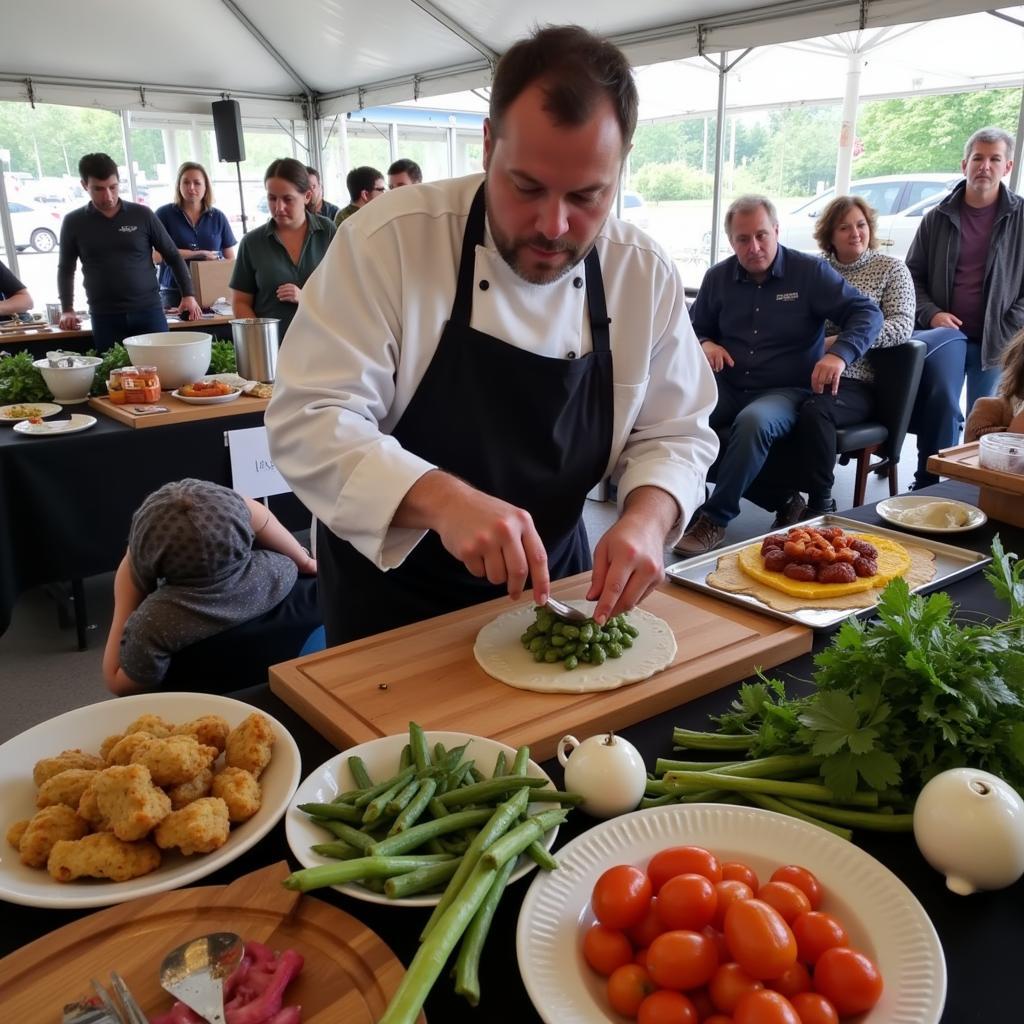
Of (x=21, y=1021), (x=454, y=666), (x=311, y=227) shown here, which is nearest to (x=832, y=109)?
(x=311, y=227)

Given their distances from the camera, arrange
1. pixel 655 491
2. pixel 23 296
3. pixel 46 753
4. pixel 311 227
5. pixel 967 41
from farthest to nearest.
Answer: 1. pixel 967 41
2. pixel 23 296
3. pixel 311 227
4. pixel 655 491
5. pixel 46 753

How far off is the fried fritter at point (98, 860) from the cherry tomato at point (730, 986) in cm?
58

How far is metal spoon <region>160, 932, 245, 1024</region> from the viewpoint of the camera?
709 millimetres

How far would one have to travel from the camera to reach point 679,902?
77 centimetres

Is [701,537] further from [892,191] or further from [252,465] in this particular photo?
[892,191]

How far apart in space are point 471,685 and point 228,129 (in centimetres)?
882

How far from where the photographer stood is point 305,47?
31.5 feet

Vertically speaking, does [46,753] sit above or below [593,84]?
below

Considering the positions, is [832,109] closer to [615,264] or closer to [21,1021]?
[615,264]

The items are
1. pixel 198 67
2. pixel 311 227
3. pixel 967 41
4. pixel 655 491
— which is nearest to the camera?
pixel 655 491

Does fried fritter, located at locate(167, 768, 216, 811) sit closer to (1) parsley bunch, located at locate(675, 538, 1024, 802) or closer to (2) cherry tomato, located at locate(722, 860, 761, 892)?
(2) cherry tomato, located at locate(722, 860, 761, 892)

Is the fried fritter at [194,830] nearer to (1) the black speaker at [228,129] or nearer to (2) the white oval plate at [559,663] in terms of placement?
(2) the white oval plate at [559,663]

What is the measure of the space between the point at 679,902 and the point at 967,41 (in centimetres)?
894

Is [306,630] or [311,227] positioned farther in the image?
[311,227]
